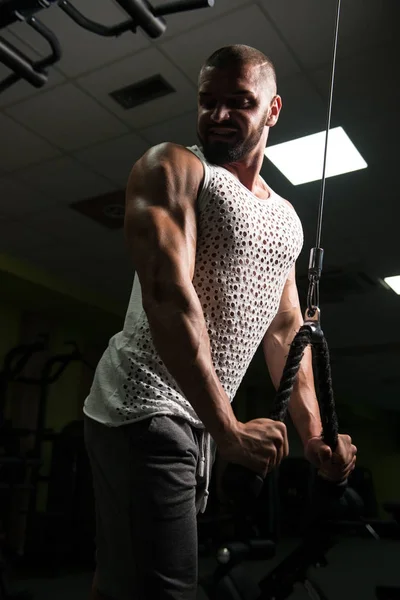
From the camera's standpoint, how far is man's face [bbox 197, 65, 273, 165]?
3.45ft

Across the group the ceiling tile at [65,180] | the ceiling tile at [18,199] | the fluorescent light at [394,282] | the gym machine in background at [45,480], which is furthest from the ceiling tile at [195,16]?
the fluorescent light at [394,282]

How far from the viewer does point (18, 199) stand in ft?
15.5

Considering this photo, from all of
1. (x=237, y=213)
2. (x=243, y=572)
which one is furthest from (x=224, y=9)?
(x=243, y=572)

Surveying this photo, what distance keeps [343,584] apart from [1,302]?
4847mm

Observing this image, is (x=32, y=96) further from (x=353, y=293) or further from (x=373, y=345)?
(x=373, y=345)

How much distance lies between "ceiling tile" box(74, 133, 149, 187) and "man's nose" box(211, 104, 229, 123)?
2.93 m

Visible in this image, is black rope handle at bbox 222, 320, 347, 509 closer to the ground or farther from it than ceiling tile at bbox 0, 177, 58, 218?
closer to the ground

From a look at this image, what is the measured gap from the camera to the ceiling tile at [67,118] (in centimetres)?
350

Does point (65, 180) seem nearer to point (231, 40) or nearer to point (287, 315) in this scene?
point (231, 40)

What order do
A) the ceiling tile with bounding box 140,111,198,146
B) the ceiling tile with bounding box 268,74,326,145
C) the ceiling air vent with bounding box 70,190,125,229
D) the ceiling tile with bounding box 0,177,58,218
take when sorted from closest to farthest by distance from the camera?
the ceiling tile with bounding box 268,74,326,145
the ceiling tile with bounding box 140,111,198,146
the ceiling tile with bounding box 0,177,58,218
the ceiling air vent with bounding box 70,190,125,229

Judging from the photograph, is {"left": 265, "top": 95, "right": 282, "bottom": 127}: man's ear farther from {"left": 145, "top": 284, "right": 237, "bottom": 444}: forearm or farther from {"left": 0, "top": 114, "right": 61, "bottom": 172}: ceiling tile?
{"left": 0, "top": 114, "right": 61, "bottom": 172}: ceiling tile

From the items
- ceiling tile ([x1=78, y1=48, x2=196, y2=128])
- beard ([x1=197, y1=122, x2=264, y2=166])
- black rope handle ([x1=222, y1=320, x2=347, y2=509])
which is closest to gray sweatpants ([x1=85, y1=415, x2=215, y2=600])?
black rope handle ([x1=222, y1=320, x2=347, y2=509])

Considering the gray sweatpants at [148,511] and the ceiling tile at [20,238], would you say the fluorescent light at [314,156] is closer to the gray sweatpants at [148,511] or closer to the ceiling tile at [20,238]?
the ceiling tile at [20,238]

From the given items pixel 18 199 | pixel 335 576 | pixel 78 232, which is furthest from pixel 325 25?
pixel 335 576
